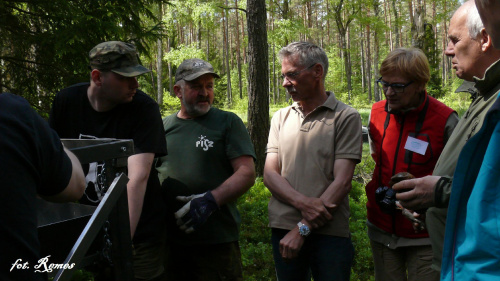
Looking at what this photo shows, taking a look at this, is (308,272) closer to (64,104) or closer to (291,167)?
(291,167)

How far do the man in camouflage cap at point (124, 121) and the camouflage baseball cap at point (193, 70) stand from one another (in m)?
0.48

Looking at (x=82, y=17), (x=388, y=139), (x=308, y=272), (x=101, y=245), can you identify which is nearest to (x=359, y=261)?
(x=308, y=272)

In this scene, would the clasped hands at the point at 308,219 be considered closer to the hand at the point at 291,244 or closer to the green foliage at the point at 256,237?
the hand at the point at 291,244

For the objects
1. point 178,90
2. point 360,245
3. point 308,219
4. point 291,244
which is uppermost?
point 178,90

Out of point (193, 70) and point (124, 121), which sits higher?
point (193, 70)

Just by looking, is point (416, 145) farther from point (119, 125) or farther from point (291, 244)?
point (119, 125)

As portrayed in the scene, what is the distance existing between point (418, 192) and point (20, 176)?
5.91ft

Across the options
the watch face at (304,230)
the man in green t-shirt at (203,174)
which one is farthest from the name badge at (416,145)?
the man in green t-shirt at (203,174)

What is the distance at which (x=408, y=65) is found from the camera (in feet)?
9.41

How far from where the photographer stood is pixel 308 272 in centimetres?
304

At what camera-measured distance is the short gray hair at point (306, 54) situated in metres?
2.92

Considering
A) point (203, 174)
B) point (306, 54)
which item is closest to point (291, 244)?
point (203, 174)

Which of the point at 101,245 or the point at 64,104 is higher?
the point at 64,104

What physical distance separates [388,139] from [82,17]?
422cm
